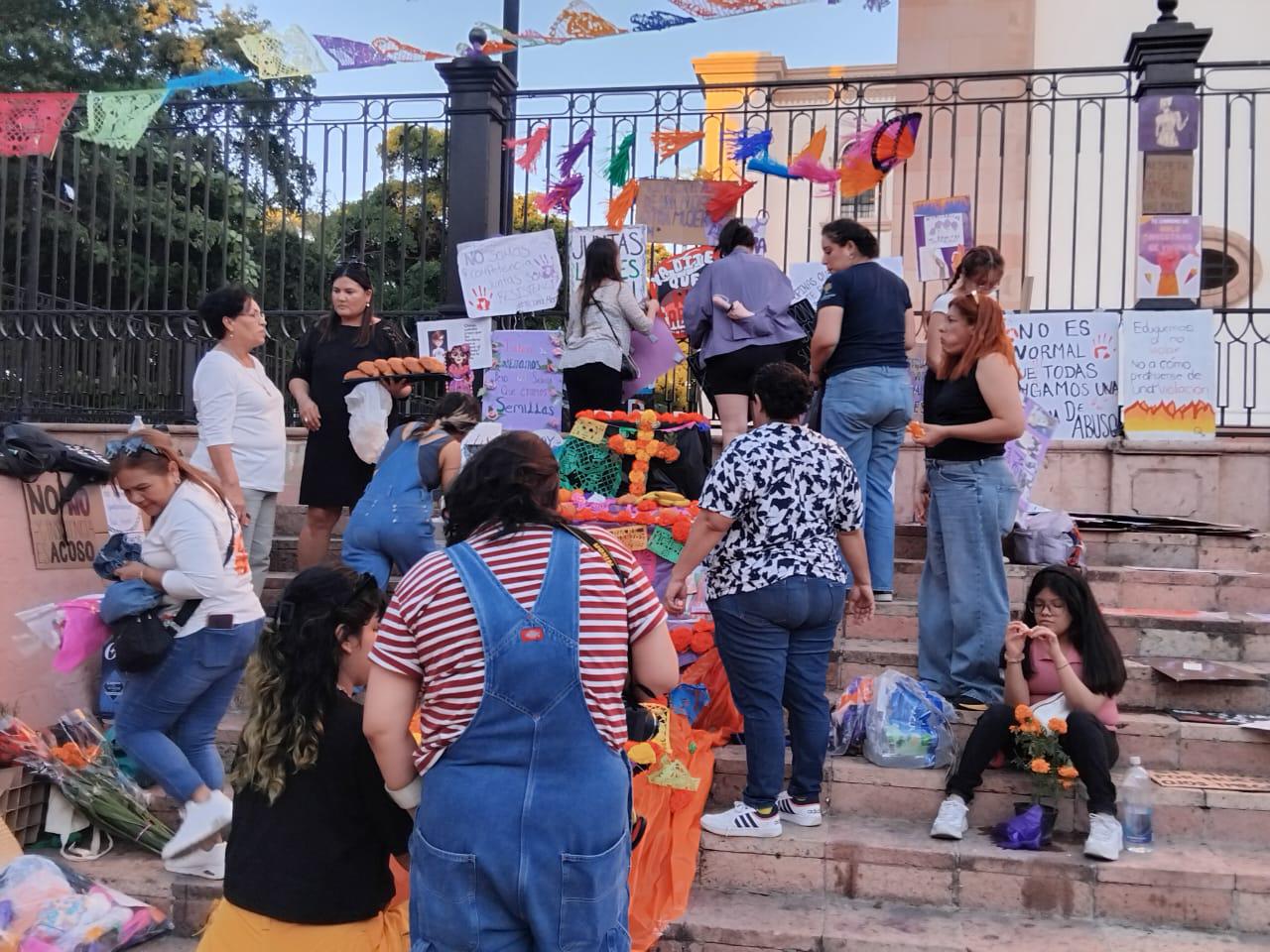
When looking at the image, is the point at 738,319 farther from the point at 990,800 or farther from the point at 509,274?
the point at 990,800

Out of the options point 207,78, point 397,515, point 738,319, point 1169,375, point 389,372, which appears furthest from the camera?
point 207,78

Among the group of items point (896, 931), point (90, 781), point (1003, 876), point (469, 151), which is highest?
point (469, 151)

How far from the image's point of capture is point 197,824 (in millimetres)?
4215

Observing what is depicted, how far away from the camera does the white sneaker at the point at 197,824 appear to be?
4203 millimetres

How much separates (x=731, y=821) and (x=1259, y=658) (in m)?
2.83

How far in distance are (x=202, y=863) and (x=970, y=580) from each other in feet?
10.8

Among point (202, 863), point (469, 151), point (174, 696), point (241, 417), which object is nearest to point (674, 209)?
point (469, 151)

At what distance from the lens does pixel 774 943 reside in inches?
150

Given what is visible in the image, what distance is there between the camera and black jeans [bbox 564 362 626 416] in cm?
693

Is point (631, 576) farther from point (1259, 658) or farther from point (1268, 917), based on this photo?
point (1259, 658)

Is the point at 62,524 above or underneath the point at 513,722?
above

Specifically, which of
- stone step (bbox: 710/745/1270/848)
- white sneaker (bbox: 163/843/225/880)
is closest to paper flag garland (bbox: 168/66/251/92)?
white sneaker (bbox: 163/843/225/880)

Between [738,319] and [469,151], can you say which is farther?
[469,151]

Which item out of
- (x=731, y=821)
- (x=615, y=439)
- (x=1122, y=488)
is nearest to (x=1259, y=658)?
(x=1122, y=488)
